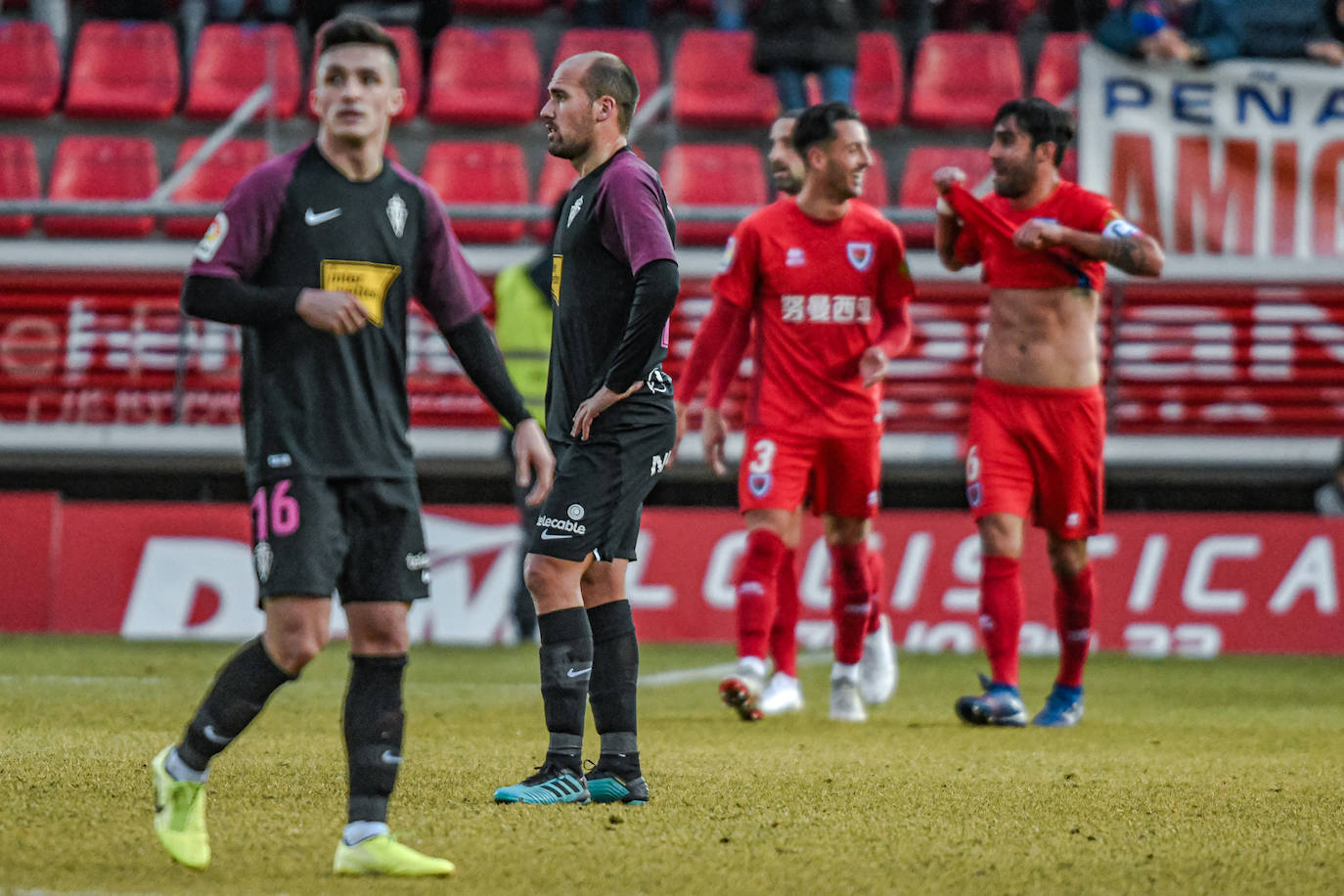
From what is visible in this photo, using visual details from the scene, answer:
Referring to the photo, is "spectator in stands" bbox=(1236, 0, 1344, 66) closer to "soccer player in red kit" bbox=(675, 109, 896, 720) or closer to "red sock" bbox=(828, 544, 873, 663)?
"soccer player in red kit" bbox=(675, 109, 896, 720)

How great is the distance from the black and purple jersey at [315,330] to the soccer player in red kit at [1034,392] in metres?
3.85

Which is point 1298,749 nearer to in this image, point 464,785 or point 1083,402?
point 1083,402

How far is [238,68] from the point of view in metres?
13.2

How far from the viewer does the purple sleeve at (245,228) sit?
148 inches

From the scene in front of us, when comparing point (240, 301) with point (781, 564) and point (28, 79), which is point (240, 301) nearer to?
point (781, 564)

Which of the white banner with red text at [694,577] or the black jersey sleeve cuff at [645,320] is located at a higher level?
the black jersey sleeve cuff at [645,320]

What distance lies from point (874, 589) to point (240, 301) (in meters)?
4.44

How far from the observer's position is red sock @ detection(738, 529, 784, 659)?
7.18 m

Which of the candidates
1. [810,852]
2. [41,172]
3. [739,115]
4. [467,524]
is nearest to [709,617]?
[467,524]

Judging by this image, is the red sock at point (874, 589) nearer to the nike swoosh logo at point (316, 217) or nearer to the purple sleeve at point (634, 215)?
the purple sleeve at point (634, 215)

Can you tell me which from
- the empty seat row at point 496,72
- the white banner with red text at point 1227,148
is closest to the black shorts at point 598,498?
the white banner with red text at point 1227,148

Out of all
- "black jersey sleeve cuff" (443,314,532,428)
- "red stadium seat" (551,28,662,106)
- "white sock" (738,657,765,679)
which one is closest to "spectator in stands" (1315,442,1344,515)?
"red stadium seat" (551,28,662,106)

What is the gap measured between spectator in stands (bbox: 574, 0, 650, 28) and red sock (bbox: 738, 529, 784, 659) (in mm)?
7355

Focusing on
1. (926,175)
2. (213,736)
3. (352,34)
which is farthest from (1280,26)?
(213,736)
